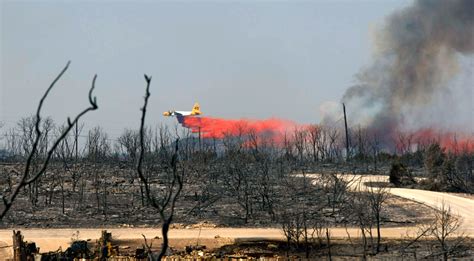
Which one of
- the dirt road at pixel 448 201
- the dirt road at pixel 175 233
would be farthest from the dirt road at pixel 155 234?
the dirt road at pixel 448 201

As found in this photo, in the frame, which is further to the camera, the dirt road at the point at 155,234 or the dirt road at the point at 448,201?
the dirt road at the point at 448,201

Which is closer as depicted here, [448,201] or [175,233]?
[175,233]

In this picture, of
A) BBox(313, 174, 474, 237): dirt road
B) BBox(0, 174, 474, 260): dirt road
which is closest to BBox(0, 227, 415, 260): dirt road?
BBox(0, 174, 474, 260): dirt road

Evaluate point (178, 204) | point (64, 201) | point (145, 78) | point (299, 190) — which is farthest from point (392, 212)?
point (145, 78)

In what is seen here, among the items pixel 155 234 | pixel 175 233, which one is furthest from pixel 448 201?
pixel 155 234

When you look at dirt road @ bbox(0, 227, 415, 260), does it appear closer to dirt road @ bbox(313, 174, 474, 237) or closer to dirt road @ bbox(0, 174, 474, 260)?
dirt road @ bbox(0, 174, 474, 260)

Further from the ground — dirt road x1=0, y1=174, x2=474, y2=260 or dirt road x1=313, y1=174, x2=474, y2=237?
dirt road x1=313, y1=174, x2=474, y2=237

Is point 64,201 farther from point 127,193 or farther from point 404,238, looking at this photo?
point 404,238

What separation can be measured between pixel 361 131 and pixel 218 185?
43657 millimetres

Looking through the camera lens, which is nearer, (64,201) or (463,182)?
(64,201)

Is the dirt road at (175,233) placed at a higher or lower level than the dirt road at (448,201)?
lower

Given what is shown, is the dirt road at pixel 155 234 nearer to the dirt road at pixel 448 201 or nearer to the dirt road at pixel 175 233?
the dirt road at pixel 175 233

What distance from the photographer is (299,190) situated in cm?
4328

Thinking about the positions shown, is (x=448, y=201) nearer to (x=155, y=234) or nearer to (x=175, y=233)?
(x=175, y=233)
